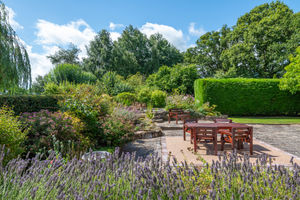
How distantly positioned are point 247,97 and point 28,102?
1290cm

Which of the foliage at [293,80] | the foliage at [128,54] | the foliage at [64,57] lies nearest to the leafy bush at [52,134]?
the foliage at [293,80]

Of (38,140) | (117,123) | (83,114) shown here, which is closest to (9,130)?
(38,140)

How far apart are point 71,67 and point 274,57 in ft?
62.0

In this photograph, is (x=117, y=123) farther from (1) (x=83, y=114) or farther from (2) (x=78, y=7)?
(2) (x=78, y=7)

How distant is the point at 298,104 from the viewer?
13422 millimetres

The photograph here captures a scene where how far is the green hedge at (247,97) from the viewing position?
41.9ft

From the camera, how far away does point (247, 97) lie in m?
13.1

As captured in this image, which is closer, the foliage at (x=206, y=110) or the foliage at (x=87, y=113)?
the foliage at (x=87, y=113)

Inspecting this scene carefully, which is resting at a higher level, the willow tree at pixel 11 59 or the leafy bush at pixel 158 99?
the willow tree at pixel 11 59

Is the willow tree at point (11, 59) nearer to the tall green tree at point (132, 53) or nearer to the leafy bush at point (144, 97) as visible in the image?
the leafy bush at point (144, 97)

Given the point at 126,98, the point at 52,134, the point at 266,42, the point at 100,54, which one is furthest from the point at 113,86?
the point at 266,42

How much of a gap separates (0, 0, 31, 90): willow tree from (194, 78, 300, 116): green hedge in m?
10.1

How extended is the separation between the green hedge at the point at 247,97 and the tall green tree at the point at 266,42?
6.37 metres

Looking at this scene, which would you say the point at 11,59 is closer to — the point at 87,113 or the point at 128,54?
the point at 87,113
